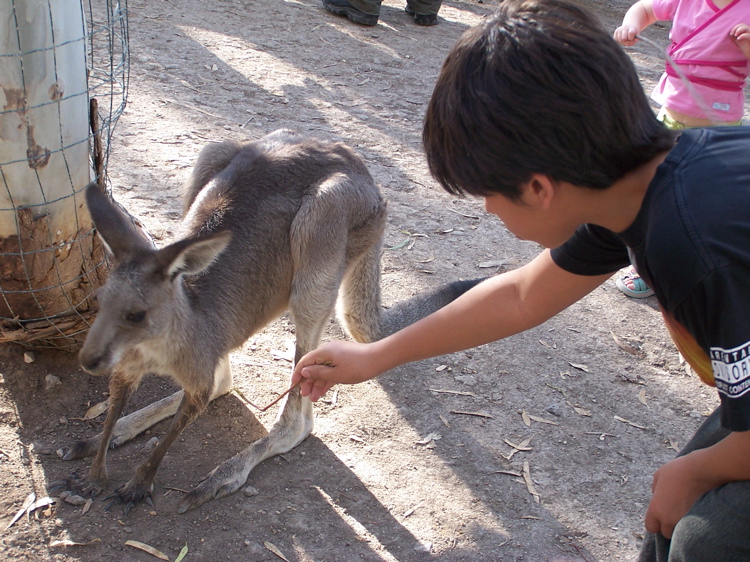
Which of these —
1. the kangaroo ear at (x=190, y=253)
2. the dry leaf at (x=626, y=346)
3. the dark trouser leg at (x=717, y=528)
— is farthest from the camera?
the dry leaf at (x=626, y=346)

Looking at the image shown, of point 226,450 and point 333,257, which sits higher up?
point 333,257

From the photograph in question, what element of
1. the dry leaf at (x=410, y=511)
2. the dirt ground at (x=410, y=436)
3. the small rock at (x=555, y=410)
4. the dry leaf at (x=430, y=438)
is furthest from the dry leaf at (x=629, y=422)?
the dry leaf at (x=410, y=511)

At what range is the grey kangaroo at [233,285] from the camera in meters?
2.12

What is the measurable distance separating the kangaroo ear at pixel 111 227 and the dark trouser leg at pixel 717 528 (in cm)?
163

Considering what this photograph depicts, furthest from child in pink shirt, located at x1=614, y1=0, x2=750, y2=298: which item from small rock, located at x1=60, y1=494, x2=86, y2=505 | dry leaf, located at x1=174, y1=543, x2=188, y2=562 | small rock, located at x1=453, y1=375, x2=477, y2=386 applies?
small rock, located at x1=60, y1=494, x2=86, y2=505

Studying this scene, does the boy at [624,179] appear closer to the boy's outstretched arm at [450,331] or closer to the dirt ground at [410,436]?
the boy's outstretched arm at [450,331]

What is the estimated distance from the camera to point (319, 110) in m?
5.19

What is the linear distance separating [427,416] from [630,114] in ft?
5.99

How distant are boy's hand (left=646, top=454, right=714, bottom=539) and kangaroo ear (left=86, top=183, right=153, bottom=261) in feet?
5.10

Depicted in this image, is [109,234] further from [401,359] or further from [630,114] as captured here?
[630,114]

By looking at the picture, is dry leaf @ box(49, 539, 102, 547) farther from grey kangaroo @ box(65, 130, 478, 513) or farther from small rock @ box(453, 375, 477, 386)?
small rock @ box(453, 375, 477, 386)

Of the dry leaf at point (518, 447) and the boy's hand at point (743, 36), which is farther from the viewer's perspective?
the boy's hand at point (743, 36)

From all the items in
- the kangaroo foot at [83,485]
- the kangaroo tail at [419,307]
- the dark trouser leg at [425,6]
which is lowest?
the kangaroo foot at [83,485]

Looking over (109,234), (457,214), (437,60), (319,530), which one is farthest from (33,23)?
(437,60)
